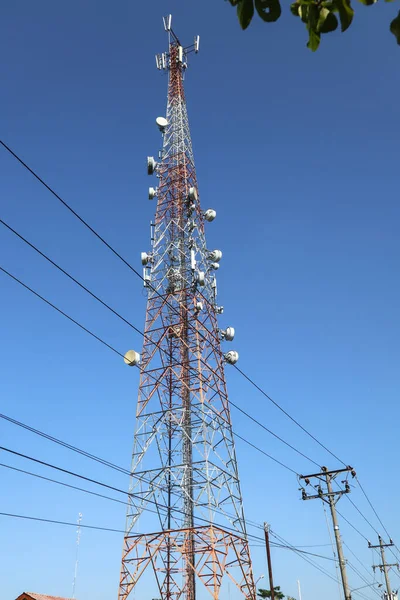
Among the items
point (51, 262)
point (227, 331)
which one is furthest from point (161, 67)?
point (51, 262)

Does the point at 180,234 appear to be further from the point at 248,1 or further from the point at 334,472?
the point at 248,1

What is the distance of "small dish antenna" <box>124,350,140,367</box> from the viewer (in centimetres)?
2708

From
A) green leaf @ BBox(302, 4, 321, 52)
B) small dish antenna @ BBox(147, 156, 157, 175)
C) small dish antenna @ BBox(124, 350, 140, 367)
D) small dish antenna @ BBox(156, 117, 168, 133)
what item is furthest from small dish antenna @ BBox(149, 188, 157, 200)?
green leaf @ BBox(302, 4, 321, 52)

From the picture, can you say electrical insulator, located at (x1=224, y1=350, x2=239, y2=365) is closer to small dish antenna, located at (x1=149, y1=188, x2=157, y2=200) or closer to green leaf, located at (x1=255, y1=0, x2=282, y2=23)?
small dish antenna, located at (x1=149, y1=188, x2=157, y2=200)

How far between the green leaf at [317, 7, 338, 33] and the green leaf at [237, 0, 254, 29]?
31 cm

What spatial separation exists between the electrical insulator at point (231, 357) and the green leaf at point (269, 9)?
27.1 metres

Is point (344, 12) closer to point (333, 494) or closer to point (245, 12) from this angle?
point (245, 12)

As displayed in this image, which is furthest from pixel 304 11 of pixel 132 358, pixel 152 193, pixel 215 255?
pixel 152 193

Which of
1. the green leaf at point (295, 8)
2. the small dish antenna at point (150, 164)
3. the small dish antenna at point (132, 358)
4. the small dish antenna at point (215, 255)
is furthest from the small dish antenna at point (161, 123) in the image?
the green leaf at point (295, 8)

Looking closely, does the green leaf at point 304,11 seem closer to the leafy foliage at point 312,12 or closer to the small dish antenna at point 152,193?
the leafy foliage at point 312,12

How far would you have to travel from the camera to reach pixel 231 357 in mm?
29188

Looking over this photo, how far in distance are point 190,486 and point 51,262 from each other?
14266 mm

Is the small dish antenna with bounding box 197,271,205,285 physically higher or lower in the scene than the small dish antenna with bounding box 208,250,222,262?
lower

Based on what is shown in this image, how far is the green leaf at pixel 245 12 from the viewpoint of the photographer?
239cm
